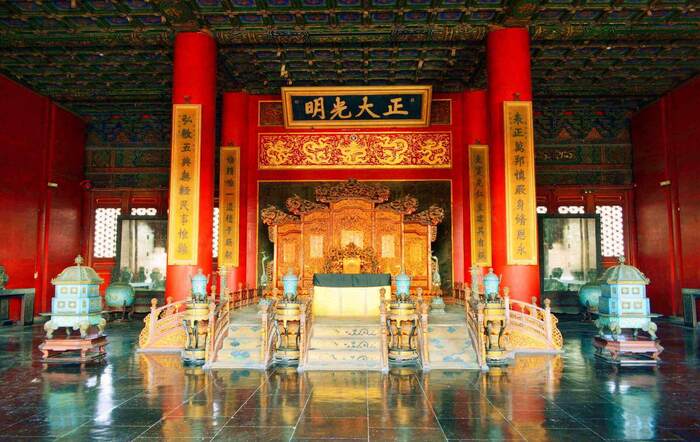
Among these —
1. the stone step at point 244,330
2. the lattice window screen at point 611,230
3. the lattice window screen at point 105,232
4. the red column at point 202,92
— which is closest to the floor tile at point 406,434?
the stone step at point 244,330

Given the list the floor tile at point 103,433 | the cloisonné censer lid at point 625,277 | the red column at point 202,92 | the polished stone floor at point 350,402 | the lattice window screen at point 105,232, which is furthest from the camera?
the lattice window screen at point 105,232

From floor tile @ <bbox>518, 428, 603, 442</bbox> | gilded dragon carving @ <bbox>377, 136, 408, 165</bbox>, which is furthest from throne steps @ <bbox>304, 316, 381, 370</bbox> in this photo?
gilded dragon carving @ <bbox>377, 136, 408, 165</bbox>

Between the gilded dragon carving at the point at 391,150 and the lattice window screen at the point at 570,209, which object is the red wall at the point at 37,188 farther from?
the lattice window screen at the point at 570,209

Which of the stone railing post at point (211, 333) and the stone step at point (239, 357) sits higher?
the stone railing post at point (211, 333)

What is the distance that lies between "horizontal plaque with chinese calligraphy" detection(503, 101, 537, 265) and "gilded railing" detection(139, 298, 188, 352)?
5.02 m

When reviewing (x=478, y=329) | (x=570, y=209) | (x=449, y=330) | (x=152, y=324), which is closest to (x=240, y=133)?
(x=152, y=324)

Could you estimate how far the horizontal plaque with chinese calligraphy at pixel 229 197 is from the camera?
34.5 feet

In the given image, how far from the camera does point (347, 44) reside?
8961 millimetres

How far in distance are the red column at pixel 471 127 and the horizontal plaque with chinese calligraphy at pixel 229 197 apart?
4.78m

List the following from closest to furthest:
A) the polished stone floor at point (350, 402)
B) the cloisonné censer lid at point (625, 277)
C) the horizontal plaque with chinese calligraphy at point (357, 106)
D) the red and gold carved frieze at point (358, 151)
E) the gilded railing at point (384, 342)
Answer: the polished stone floor at point (350, 402), the gilded railing at point (384, 342), the cloisonné censer lid at point (625, 277), the horizontal plaque with chinese calligraphy at point (357, 106), the red and gold carved frieze at point (358, 151)

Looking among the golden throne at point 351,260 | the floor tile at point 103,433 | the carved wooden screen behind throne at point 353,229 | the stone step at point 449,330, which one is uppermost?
the carved wooden screen behind throne at point 353,229

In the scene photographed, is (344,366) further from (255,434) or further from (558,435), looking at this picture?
(558,435)

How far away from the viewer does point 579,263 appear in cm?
1209

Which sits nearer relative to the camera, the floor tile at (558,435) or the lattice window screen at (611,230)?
the floor tile at (558,435)
